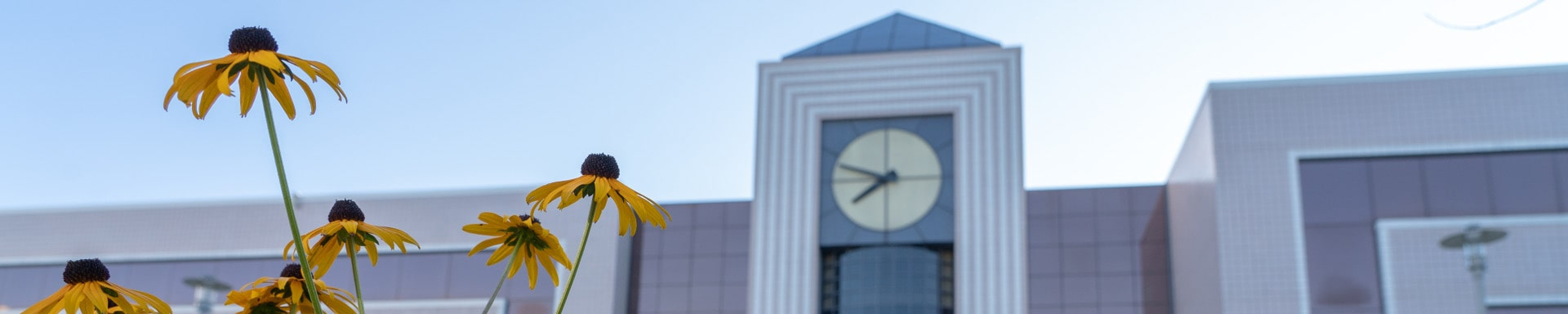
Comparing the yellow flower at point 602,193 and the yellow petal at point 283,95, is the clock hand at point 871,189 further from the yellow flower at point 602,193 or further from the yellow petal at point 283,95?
the yellow petal at point 283,95

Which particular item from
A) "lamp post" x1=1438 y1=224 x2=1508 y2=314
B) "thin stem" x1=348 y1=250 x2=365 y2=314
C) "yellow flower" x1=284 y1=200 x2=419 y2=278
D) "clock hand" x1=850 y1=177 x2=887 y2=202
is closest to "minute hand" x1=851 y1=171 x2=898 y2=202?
"clock hand" x1=850 y1=177 x2=887 y2=202

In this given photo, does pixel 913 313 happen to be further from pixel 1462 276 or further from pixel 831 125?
pixel 1462 276

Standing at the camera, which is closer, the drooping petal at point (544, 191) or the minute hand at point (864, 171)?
the drooping petal at point (544, 191)

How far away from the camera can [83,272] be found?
4.84 meters

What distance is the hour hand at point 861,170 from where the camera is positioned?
1002 inches

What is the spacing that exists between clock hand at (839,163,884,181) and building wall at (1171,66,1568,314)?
18.4 ft

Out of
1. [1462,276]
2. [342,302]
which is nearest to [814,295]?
[1462,276]

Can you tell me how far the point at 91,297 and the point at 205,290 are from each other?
25237mm

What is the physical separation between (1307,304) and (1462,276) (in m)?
1.94

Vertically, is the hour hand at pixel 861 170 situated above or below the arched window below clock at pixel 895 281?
above

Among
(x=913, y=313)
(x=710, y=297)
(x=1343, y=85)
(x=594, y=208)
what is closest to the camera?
(x=594, y=208)

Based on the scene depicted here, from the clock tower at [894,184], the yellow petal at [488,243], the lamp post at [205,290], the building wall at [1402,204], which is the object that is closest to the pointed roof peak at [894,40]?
the clock tower at [894,184]

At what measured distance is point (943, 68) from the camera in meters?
25.9

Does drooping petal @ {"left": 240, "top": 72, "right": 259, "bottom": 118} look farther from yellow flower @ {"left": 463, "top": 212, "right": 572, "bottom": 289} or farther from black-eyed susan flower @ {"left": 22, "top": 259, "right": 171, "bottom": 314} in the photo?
yellow flower @ {"left": 463, "top": 212, "right": 572, "bottom": 289}
